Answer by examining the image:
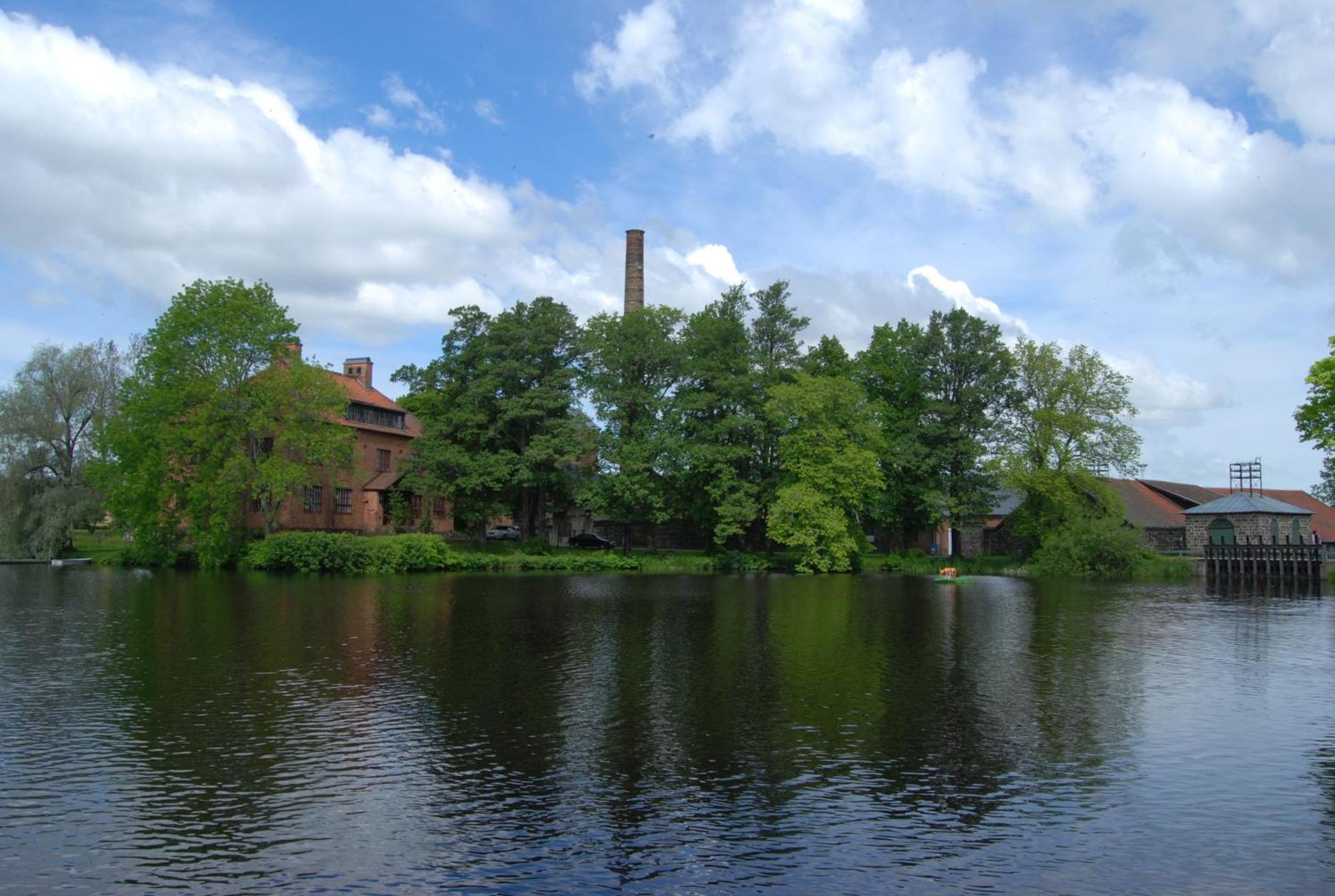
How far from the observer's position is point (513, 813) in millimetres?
12227

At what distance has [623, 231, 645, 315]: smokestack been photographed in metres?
76.1

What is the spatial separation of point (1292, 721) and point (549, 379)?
166 feet

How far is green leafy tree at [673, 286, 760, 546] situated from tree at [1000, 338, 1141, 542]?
16911mm

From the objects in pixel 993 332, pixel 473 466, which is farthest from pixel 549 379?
pixel 993 332

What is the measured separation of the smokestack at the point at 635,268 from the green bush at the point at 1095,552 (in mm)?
34251

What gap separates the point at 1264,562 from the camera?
60.9 metres

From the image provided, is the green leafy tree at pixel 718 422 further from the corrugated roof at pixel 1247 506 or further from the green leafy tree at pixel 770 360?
the corrugated roof at pixel 1247 506

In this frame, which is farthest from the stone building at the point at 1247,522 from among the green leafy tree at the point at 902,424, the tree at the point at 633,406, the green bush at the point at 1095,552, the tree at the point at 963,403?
the tree at the point at 633,406

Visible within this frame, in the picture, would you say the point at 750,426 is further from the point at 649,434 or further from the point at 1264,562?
the point at 1264,562

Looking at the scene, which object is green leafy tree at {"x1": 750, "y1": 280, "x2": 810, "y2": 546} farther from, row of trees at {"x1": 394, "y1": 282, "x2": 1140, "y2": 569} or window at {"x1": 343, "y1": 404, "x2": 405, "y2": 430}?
window at {"x1": 343, "y1": 404, "x2": 405, "y2": 430}

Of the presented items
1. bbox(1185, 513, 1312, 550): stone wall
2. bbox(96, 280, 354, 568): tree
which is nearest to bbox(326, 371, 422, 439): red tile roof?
bbox(96, 280, 354, 568): tree

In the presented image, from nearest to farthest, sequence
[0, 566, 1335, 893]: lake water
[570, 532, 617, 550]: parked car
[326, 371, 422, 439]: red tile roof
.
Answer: [0, 566, 1335, 893]: lake water → [326, 371, 422, 439]: red tile roof → [570, 532, 617, 550]: parked car

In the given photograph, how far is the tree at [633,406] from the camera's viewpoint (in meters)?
62.9

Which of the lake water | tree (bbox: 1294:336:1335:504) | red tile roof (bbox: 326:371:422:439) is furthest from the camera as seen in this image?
red tile roof (bbox: 326:371:422:439)
